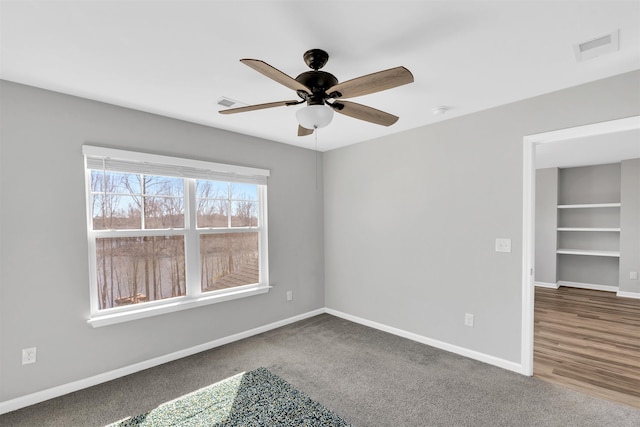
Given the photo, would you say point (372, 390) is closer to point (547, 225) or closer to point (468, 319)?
point (468, 319)

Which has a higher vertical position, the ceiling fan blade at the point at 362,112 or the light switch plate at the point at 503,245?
the ceiling fan blade at the point at 362,112

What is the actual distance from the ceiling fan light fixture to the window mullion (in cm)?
188

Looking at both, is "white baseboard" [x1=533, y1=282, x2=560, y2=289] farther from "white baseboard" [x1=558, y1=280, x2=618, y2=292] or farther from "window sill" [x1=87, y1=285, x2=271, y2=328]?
"window sill" [x1=87, y1=285, x2=271, y2=328]

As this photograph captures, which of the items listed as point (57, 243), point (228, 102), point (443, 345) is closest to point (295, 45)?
point (228, 102)

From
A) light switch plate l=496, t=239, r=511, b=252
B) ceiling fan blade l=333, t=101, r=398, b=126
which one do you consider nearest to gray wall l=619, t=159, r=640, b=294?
light switch plate l=496, t=239, r=511, b=252

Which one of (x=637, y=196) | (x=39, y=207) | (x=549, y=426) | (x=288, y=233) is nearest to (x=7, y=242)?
(x=39, y=207)

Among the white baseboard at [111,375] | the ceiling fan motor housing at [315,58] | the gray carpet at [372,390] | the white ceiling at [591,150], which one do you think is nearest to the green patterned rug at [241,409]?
the gray carpet at [372,390]

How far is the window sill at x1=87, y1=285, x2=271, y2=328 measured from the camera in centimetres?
259

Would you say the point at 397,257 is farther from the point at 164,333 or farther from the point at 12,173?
the point at 12,173

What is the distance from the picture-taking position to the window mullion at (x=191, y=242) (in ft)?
10.5

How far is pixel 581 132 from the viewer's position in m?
2.40

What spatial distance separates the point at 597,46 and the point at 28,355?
4474 mm

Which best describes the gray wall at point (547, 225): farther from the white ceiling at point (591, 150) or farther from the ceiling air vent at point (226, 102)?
the ceiling air vent at point (226, 102)

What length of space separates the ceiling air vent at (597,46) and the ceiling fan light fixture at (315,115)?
1.57m
